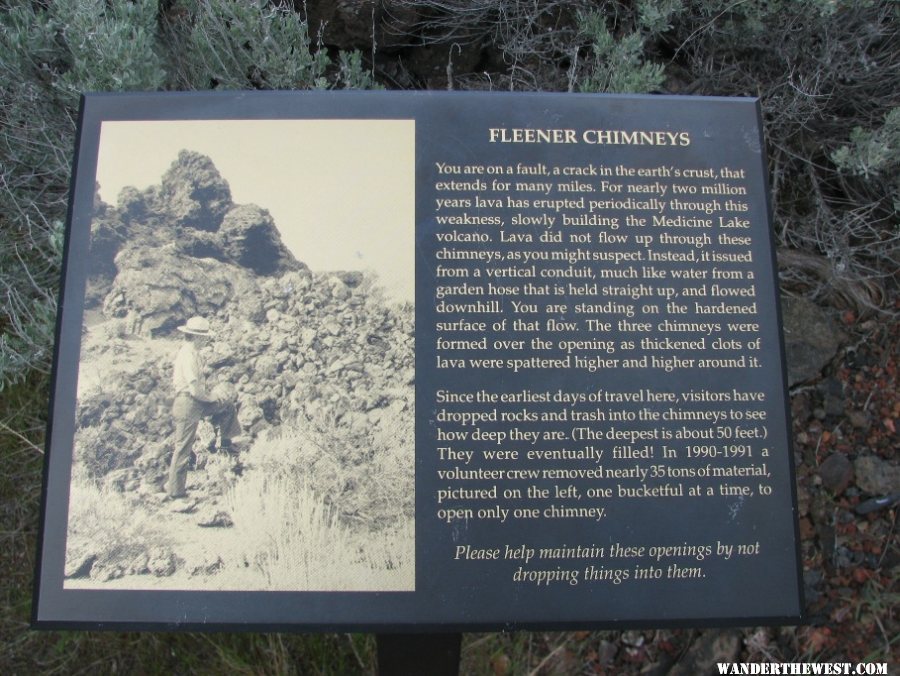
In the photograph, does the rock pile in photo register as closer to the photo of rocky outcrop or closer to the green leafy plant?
the photo of rocky outcrop

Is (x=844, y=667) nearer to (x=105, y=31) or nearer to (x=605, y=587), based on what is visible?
(x=605, y=587)

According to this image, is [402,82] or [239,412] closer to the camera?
[239,412]

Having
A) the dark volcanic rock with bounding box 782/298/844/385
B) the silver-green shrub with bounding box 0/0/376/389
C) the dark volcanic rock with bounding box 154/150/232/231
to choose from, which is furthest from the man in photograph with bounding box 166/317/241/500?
the dark volcanic rock with bounding box 782/298/844/385

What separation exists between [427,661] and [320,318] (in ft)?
3.73

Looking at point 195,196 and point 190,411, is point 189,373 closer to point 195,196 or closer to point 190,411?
point 190,411

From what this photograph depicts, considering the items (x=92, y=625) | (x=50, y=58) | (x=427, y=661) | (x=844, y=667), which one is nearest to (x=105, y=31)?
(x=50, y=58)

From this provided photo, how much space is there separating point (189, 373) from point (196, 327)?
0.14 metres

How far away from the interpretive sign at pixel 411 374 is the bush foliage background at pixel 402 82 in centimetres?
81

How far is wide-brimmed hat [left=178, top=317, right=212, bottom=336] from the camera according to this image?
1.96 metres

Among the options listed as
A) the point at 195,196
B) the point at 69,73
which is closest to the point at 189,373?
the point at 195,196

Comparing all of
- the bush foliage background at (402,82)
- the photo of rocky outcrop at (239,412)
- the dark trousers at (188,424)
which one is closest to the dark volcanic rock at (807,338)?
the bush foliage background at (402,82)

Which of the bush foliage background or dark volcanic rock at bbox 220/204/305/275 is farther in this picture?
the bush foliage background

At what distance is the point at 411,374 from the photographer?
6.34 feet

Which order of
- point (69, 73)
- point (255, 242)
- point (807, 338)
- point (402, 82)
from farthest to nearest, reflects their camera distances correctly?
point (402, 82) → point (807, 338) → point (69, 73) → point (255, 242)
